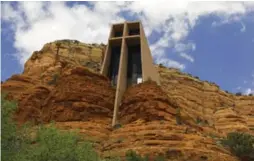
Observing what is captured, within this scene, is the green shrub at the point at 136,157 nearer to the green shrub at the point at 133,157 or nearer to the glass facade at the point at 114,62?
the green shrub at the point at 133,157

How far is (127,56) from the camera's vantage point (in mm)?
60875

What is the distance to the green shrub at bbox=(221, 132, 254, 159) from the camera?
46.7m

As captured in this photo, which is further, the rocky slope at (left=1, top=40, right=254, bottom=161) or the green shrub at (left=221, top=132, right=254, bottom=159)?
the green shrub at (left=221, top=132, right=254, bottom=159)

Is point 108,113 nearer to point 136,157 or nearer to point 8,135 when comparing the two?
point 136,157

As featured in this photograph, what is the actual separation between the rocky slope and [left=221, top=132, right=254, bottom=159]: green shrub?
1693mm

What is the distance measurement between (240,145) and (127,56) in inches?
722

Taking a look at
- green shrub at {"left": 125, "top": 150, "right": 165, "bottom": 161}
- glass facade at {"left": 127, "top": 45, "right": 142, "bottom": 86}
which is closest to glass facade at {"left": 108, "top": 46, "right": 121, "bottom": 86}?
glass facade at {"left": 127, "top": 45, "right": 142, "bottom": 86}

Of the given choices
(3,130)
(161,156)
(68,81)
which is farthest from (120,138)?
(3,130)

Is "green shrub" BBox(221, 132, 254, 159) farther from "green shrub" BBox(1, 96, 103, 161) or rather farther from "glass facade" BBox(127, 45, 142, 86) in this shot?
"green shrub" BBox(1, 96, 103, 161)

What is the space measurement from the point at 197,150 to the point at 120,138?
653cm

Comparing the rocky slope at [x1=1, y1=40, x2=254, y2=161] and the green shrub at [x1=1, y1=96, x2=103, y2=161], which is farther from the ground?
the rocky slope at [x1=1, y1=40, x2=254, y2=161]

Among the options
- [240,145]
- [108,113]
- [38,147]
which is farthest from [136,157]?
[240,145]

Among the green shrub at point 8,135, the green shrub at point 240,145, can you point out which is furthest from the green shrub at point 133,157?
the green shrub at point 8,135

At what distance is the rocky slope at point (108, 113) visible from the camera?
4131 cm
